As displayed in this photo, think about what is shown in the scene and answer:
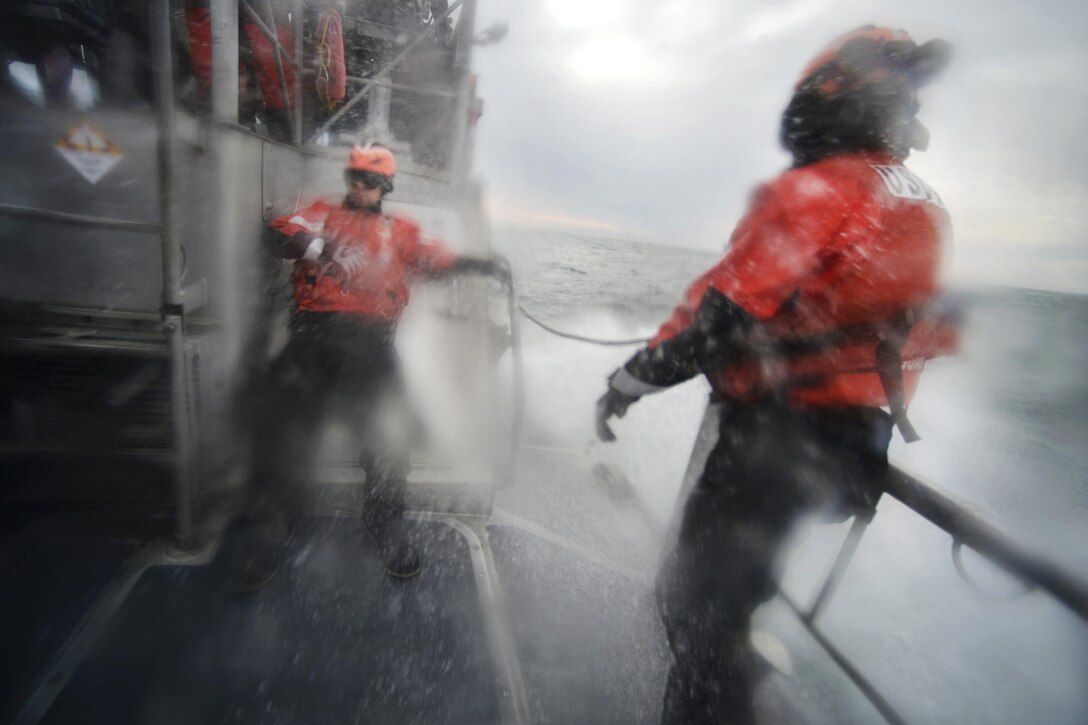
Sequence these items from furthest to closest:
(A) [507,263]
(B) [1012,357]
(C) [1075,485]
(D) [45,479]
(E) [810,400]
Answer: (B) [1012,357] → (C) [1075,485] → (A) [507,263] → (D) [45,479] → (E) [810,400]

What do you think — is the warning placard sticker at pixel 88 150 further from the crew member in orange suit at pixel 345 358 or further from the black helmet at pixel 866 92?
the black helmet at pixel 866 92

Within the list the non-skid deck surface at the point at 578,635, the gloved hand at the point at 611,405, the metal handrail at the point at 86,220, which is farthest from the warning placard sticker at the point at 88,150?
the non-skid deck surface at the point at 578,635

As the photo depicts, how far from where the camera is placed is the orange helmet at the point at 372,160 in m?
2.40

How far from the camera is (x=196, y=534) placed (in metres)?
2.34

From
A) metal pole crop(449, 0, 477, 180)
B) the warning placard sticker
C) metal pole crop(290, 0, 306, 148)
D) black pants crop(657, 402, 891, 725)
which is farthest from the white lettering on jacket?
metal pole crop(449, 0, 477, 180)

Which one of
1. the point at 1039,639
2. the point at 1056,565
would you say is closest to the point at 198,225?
the point at 1056,565

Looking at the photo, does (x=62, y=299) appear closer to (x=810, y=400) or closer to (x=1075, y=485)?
(x=810, y=400)

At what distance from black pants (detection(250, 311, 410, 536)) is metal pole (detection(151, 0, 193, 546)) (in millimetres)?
311

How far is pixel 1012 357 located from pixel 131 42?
99.8 ft

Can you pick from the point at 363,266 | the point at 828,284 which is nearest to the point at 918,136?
the point at 828,284

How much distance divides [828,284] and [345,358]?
2027 millimetres

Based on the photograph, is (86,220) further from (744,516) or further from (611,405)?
(744,516)

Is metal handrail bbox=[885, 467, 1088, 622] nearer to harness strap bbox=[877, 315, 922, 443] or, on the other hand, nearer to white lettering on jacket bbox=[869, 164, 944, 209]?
harness strap bbox=[877, 315, 922, 443]

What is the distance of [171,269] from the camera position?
2.03 meters
